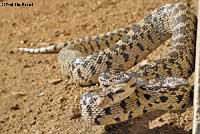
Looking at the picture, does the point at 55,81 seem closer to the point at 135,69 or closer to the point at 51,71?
the point at 51,71

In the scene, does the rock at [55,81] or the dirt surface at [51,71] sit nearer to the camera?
the dirt surface at [51,71]

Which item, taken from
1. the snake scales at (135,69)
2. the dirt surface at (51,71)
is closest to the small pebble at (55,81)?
the dirt surface at (51,71)

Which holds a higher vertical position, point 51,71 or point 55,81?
point 51,71

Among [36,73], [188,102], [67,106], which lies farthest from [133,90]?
[36,73]

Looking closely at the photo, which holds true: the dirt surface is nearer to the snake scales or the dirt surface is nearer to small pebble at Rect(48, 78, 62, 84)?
small pebble at Rect(48, 78, 62, 84)

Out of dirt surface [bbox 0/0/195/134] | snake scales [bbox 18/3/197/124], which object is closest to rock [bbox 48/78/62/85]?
dirt surface [bbox 0/0/195/134]

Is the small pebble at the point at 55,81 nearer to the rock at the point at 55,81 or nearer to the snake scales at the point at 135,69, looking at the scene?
the rock at the point at 55,81

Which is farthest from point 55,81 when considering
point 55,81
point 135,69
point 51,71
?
point 135,69
